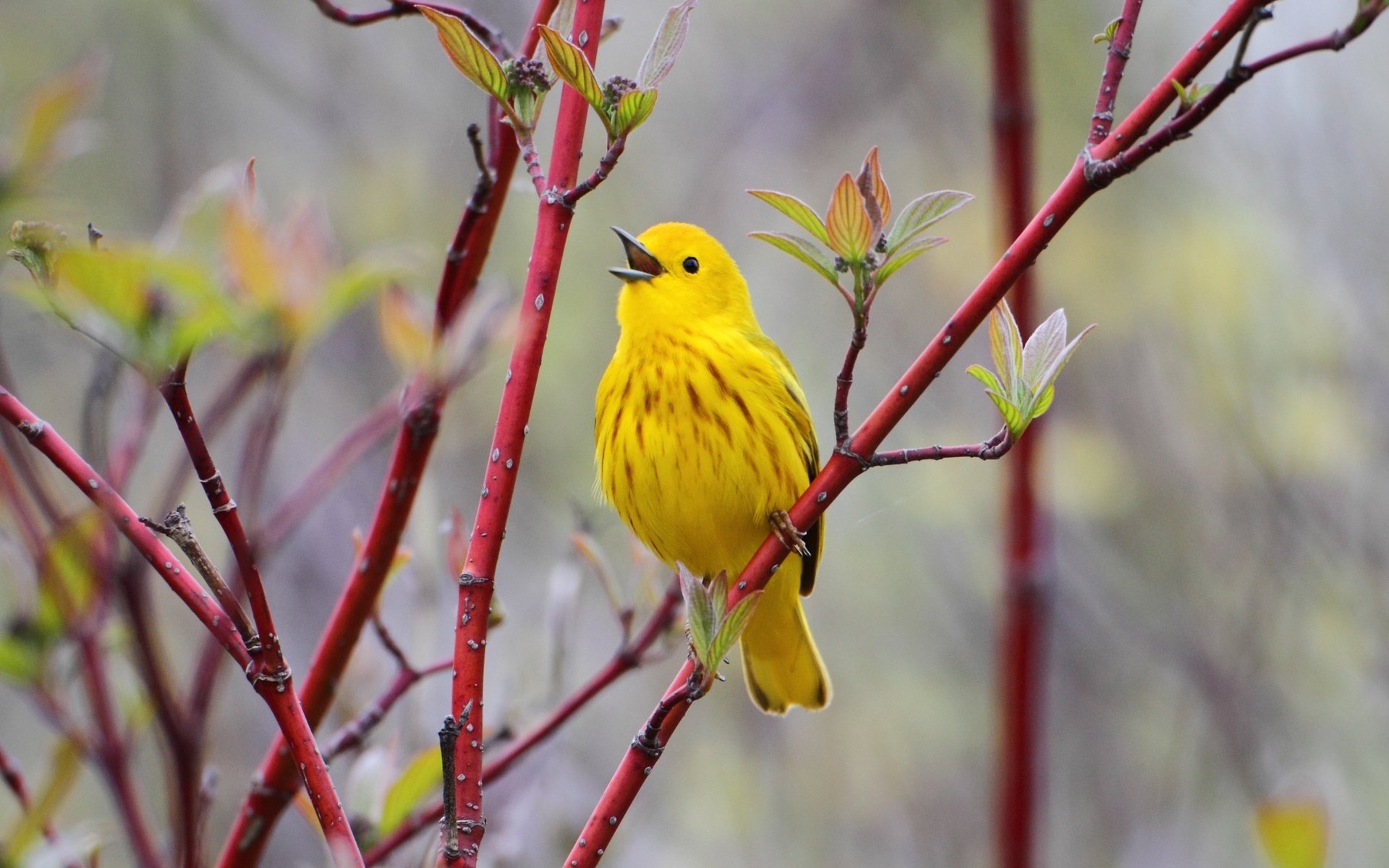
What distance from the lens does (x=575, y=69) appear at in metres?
1.09

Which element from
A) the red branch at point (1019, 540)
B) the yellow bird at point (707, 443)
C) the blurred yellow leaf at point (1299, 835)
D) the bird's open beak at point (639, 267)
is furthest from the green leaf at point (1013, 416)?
the bird's open beak at point (639, 267)

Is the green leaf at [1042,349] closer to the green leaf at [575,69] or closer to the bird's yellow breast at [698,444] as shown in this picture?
the green leaf at [575,69]

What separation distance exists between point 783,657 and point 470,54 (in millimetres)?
1832

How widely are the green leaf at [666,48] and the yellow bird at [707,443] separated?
100 centimetres

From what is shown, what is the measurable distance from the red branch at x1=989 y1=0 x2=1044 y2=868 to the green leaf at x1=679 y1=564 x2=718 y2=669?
0.88 metres

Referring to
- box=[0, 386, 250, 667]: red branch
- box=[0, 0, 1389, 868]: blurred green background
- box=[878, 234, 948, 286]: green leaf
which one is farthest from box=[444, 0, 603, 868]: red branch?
box=[0, 0, 1389, 868]: blurred green background

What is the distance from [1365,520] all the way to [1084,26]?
2.13m

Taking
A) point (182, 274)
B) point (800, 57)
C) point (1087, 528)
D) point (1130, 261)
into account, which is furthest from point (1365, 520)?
point (182, 274)

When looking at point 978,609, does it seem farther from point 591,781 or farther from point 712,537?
point 712,537

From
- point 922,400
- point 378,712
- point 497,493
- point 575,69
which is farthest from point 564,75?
point 922,400

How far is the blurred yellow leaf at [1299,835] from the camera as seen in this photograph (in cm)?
130

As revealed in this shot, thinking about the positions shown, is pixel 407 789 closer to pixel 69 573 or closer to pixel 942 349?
pixel 69 573

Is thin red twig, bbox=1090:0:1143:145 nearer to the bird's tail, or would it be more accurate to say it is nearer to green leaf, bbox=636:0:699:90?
green leaf, bbox=636:0:699:90

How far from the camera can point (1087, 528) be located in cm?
492
